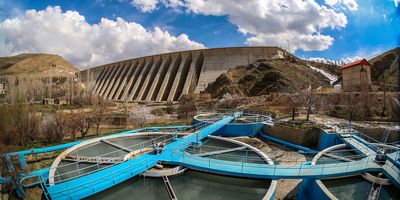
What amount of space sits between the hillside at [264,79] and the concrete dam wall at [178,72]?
3.16m

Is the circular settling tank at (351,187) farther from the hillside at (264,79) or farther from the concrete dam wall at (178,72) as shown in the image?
the concrete dam wall at (178,72)

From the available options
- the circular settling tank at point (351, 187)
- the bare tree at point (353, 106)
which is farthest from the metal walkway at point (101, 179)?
the bare tree at point (353, 106)

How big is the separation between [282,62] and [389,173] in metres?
43.0

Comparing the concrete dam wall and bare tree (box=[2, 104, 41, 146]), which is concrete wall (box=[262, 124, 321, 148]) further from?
the concrete dam wall

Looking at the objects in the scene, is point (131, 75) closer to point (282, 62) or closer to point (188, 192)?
point (282, 62)

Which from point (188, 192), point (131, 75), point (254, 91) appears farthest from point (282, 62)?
point (188, 192)

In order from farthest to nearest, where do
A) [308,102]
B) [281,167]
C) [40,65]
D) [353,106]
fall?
[40,65] < [353,106] < [308,102] < [281,167]

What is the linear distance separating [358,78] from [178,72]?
3517 cm

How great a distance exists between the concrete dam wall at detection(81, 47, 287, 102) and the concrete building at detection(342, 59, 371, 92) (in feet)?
80.8

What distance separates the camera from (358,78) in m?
25.0

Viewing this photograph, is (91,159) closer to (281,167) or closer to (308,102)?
(281,167)

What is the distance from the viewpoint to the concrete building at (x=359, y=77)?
80.3 ft

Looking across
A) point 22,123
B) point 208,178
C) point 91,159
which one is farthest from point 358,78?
point 22,123

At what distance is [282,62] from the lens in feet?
154
